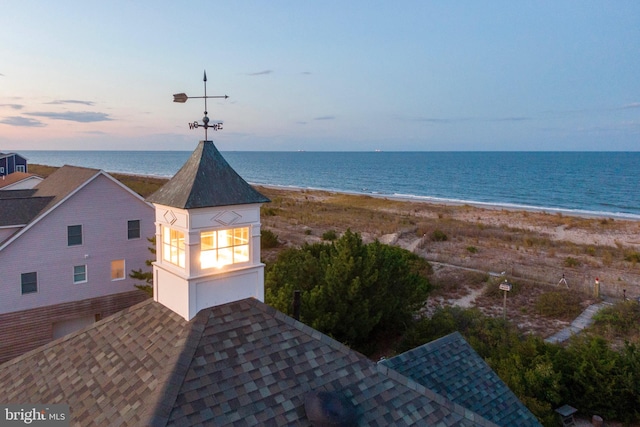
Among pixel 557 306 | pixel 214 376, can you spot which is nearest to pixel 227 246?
pixel 214 376

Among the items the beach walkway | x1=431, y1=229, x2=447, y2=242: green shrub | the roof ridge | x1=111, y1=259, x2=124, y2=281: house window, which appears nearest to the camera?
the roof ridge

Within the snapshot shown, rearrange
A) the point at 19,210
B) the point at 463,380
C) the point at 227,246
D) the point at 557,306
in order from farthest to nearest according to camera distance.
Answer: the point at 557,306
the point at 19,210
the point at 463,380
the point at 227,246

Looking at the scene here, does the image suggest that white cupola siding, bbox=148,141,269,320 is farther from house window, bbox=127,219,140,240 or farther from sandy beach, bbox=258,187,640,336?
sandy beach, bbox=258,187,640,336

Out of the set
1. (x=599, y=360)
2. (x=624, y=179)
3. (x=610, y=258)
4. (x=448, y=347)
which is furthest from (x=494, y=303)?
(x=624, y=179)

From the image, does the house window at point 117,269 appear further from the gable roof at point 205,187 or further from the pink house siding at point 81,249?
the gable roof at point 205,187

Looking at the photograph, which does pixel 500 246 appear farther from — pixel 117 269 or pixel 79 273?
pixel 79 273

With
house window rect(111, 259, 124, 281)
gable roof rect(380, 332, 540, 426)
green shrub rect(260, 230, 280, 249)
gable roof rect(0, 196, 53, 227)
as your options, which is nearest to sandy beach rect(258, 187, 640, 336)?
green shrub rect(260, 230, 280, 249)

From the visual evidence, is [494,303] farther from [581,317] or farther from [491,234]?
[491,234]
